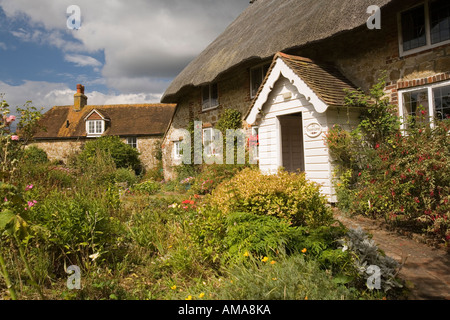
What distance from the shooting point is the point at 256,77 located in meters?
9.76

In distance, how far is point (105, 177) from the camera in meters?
8.71

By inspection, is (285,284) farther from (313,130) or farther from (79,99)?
(79,99)

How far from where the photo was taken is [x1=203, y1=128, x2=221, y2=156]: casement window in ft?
35.6

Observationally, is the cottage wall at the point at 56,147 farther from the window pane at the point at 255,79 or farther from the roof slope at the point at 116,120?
the window pane at the point at 255,79

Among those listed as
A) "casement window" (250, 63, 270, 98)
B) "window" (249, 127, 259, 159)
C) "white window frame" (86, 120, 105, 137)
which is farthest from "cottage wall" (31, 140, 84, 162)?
"window" (249, 127, 259, 159)

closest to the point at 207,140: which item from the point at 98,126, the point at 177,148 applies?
the point at 177,148

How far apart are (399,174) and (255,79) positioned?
631 cm

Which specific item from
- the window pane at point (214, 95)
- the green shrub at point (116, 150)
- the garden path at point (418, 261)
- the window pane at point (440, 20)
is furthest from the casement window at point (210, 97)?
the garden path at point (418, 261)

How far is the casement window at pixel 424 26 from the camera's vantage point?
5672 millimetres

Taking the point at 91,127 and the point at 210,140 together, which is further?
the point at 91,127

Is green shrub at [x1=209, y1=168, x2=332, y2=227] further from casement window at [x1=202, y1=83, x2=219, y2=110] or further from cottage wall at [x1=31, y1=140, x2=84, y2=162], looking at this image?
cottage wall at [x1=31, y1=140, x2=84, y2=162]

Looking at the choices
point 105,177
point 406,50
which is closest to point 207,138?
point 105,177

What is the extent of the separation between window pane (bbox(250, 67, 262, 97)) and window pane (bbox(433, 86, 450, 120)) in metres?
5.08

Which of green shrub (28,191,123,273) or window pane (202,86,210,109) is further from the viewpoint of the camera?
window pane (202,86,210,109)
